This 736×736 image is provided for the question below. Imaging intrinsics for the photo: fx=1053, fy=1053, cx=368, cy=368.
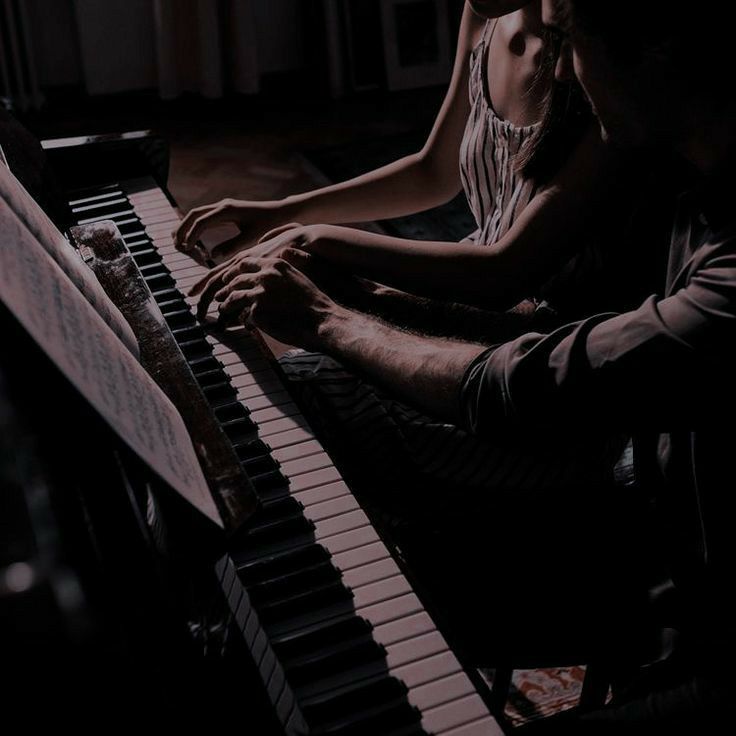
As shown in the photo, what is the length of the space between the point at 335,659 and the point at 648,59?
659 millimetres

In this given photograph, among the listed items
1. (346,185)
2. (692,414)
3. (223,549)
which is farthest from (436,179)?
(223,549)

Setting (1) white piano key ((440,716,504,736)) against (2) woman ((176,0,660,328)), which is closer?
(1) white piano key ((440,716,504,736))

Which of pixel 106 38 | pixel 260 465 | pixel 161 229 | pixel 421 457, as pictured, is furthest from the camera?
pixel 106 38

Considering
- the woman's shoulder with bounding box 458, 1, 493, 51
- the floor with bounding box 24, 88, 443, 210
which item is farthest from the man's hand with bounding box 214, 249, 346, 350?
the floor with bounding box 24, 88, 443, 210

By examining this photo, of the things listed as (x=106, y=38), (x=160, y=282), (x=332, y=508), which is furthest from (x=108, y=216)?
(x=106, y=38)

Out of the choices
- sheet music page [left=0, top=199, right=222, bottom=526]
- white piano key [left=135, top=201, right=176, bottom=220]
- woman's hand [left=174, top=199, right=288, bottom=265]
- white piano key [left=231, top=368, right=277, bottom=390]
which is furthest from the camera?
white piano key [left=135, top=201, right=176, bottom=220]

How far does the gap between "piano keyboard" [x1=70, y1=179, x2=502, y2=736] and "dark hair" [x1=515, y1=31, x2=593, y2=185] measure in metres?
0.49

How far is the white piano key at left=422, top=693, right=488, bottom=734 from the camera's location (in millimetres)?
950

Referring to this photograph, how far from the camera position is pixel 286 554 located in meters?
1.10

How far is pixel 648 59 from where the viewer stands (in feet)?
3.43

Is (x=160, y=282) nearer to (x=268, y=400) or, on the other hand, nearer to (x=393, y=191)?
(x=268, y=400)

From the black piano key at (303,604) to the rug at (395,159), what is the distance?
2606 mm

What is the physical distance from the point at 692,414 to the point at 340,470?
16.1 inches

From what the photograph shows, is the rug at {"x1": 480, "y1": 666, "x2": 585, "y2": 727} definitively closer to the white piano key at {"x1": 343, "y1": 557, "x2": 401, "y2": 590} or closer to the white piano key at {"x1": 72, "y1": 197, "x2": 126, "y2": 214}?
the white piano key at {"x1": 343, "y1": 557, "x2": 401, "y2": 590}
